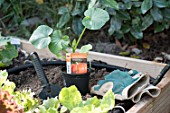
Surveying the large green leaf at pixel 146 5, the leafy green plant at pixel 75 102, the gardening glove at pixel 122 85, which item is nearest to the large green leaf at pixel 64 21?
the large green leaf at pixel 146 5

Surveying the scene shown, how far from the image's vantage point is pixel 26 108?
118cm

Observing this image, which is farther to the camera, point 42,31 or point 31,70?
point 31,70

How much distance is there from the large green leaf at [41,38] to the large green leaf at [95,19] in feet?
0.44

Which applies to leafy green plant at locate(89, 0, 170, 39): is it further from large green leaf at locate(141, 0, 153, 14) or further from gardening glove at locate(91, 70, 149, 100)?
gardening glove at locate(91, 70, 149, 100)

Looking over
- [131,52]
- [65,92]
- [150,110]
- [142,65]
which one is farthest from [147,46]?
[65,92]

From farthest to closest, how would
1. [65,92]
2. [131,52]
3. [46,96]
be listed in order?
[131,52], [46,96], [65,92]

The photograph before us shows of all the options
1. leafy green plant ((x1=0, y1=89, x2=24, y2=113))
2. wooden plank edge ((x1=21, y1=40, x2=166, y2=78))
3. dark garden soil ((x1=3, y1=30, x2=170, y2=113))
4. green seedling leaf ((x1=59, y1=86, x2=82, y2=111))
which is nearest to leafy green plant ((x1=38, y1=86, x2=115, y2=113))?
green seedling leaf ((x1=59, y1=86, x2=82, y2=111))

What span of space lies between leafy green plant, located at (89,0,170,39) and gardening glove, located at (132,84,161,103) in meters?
0.52

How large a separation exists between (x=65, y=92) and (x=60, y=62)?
515 millimetres

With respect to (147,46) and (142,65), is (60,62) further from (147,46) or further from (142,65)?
(147,46)

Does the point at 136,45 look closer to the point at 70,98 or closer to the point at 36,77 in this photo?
the point at 36,77

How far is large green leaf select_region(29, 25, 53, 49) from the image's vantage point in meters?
1.33

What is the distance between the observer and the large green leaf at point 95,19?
51.9 inches

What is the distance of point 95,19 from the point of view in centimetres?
133
